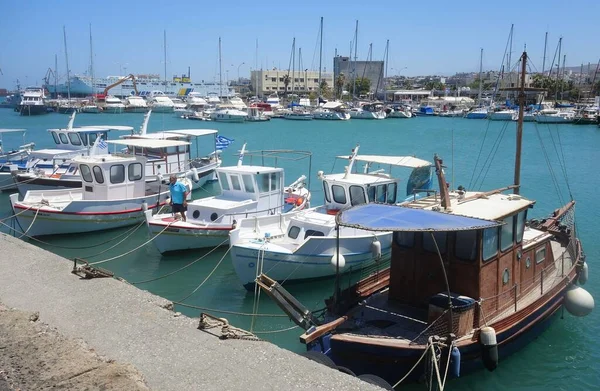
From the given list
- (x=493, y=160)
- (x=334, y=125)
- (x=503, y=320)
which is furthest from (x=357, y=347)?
(x=334, y=125)

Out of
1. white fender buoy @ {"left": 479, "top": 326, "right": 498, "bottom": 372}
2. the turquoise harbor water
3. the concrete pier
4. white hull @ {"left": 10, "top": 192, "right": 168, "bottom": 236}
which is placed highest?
the concrete pier

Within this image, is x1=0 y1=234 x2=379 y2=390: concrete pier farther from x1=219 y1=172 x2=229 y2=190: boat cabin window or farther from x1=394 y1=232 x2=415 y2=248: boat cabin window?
x1=219 y1=172 x2=229 y2=190: boat cabin window

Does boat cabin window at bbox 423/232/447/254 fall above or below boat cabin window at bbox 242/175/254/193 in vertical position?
above

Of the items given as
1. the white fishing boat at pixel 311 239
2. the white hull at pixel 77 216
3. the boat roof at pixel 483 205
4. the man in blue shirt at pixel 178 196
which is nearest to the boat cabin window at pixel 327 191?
the white fishing boat at pixel 311 239

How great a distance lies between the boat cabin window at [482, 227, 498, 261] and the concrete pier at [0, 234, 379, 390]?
4540mm

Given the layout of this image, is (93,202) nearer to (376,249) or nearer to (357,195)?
(357,195)

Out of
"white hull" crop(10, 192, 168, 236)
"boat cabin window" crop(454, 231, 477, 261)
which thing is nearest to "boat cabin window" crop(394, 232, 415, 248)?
"boat cabin window" crop(454, 231, 477, 261)

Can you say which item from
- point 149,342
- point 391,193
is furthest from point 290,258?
point 149,342

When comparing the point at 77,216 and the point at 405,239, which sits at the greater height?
the point at 405,239

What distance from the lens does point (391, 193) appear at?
60.3ft

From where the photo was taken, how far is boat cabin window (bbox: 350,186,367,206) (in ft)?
57.4

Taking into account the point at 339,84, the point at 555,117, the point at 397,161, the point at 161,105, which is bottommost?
the point at 161,105

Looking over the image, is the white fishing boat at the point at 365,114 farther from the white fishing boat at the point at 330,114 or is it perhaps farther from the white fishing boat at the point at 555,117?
the white fishing boat at the point at 555,117

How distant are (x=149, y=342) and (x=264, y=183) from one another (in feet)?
41.2
